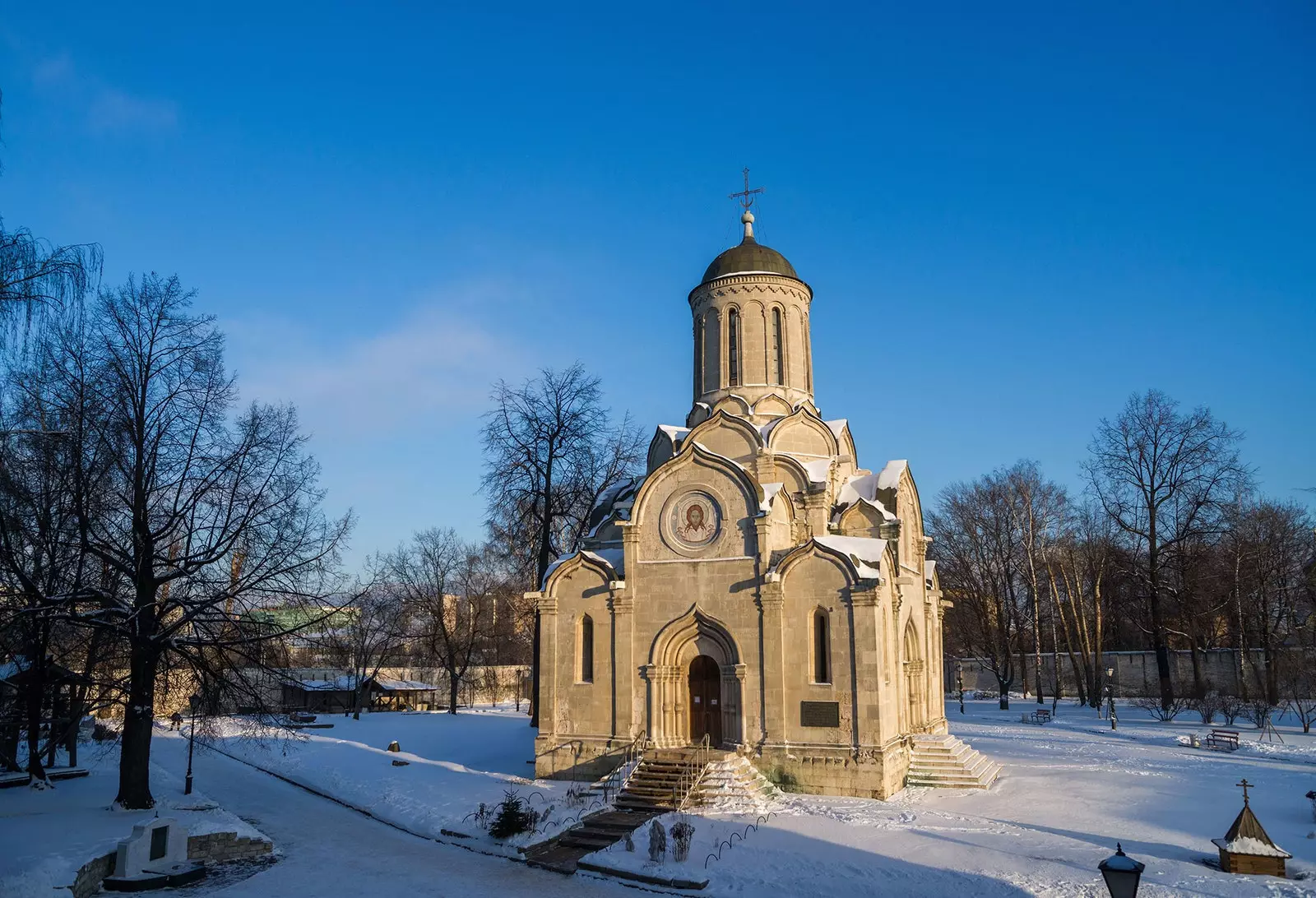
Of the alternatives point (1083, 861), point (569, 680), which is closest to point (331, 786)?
point (569, 680)

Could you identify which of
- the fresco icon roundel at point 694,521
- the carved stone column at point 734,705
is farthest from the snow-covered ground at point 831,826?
the fresco icon roundel at point 694,521

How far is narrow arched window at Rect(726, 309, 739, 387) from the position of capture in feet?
79.7

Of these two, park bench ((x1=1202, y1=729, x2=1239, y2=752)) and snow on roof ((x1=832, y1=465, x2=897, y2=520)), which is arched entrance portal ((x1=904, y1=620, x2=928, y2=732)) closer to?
snow on roof ((x1=832, y1=465, x2=897, y2=520))

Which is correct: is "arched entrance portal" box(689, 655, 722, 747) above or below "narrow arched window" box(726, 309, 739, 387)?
below

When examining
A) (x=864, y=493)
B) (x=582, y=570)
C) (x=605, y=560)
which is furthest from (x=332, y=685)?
(x=864, y=493)

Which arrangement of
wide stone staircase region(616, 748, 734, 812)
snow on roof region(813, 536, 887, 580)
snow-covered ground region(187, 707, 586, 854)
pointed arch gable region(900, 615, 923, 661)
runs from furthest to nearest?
pointed arch gable region(900, 615, 923, 661) < snow on roof region(813, 536, 887, 580) < snow-covered ground region(187, 707, 586, 854) < wide stone staircase region(616, 748, 734, 812)

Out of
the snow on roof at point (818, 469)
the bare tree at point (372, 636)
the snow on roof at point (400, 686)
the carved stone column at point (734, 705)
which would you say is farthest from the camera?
the snow on roof at point (400, 686)

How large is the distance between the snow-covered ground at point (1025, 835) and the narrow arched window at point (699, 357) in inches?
442

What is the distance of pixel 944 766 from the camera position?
20125mm

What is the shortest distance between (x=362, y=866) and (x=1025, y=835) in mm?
10811

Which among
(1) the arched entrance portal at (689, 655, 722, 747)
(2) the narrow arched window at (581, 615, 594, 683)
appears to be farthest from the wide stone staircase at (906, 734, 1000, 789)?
(2) the narrow arched window at (581, 615, 594, 683)

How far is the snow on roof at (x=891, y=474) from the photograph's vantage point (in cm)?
2231

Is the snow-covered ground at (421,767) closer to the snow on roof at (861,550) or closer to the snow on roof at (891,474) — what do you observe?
the snow on roof at (861,550)

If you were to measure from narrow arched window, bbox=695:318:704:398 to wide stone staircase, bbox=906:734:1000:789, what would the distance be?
10497 millimetres
